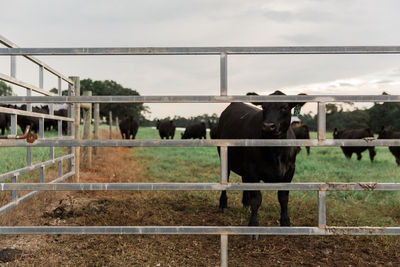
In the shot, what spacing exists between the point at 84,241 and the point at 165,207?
188cm

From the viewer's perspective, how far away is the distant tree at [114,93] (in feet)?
223

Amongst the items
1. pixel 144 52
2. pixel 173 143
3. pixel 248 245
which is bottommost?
pixel 248 245

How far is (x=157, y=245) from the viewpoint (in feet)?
13.5

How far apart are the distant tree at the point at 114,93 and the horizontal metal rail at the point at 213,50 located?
208 ft

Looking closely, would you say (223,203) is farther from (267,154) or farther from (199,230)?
(199,230)

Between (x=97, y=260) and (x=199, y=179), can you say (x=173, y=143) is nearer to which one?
(x=97, y=260)

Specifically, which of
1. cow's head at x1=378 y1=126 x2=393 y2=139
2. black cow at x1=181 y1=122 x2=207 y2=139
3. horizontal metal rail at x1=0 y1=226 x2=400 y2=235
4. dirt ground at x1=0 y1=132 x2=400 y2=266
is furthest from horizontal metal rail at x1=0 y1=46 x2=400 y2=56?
black cow at x1=181 y1=122 x2=207 y2=139

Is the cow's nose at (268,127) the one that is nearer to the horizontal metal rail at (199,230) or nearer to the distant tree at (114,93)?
the horizontal metal rail at (199,230)

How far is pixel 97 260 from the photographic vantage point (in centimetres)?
367

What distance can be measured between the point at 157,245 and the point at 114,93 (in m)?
78.5

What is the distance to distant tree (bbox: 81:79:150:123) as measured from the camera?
223 ft

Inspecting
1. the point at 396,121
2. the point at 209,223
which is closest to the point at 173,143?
the point at 209,223

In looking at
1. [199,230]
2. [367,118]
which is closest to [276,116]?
[199,230]

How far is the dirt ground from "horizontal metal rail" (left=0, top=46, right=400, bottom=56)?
2168 millimetres
